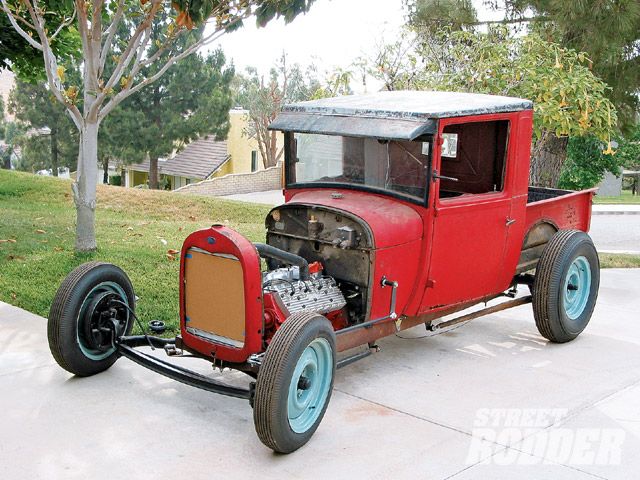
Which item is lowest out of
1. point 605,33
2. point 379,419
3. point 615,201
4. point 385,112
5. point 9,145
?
point 379,419

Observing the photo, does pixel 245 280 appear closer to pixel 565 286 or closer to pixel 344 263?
pixel 344 263

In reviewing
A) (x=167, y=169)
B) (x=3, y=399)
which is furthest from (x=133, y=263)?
(x=167, y=169)

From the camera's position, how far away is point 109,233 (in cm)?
1083

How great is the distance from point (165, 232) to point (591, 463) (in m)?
7.72

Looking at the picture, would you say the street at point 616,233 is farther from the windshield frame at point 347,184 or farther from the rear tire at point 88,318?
the rear tire at point 88,318

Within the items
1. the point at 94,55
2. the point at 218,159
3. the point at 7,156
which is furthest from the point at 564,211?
the point at 7,156

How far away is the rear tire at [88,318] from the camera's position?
540 centimetres

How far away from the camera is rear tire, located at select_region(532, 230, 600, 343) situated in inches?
255

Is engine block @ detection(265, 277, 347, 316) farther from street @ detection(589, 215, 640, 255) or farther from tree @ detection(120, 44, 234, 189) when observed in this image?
tree @ detection(120, 44, 234, 189)

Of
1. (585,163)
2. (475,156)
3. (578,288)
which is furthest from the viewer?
(585,163)

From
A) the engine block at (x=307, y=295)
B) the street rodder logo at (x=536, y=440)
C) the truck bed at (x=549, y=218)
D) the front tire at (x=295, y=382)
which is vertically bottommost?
the street rodder logo at (x=536, y=440)

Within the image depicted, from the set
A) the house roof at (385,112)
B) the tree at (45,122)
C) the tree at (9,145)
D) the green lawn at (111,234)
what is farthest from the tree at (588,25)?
the tree at (9,145)

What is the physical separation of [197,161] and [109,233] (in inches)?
1148

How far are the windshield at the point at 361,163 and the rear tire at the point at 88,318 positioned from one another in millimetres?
1601
